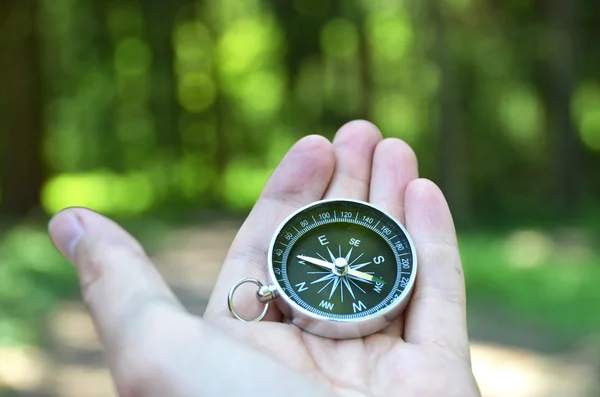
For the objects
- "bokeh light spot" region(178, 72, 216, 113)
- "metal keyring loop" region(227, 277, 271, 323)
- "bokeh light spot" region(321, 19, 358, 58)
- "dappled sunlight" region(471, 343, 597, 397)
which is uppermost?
"bokeh light spot" region(321, 19, 358, 58)

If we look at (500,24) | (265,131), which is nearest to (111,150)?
(265,131)

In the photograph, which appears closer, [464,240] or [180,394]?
[180,394]

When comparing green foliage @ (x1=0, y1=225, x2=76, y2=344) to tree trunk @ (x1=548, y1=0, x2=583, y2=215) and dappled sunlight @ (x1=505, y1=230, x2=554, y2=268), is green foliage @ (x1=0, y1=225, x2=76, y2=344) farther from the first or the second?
tree trunk @ (x1=548, y1=0, x2=583, y2=215)

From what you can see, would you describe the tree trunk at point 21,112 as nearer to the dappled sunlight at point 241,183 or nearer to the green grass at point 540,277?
the dappled sunlight at point 241,183

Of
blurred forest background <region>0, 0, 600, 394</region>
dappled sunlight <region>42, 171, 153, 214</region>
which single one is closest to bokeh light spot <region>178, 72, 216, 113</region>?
blurred forest background <region>0, 0, 600, 394</region>

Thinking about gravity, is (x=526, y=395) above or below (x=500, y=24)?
below

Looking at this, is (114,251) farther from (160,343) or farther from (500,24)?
(500,24)

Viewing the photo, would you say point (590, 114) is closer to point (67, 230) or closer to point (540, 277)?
point (540, 277)
